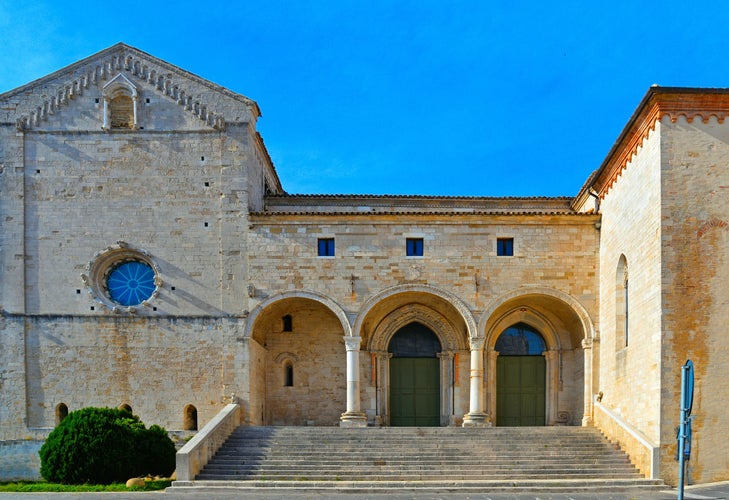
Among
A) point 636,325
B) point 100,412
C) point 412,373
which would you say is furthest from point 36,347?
point 636,325

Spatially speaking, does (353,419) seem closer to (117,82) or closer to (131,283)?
(131,283)

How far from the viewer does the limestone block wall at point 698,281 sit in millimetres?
17188

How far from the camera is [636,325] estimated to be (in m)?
19.2

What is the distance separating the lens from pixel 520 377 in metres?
25.1

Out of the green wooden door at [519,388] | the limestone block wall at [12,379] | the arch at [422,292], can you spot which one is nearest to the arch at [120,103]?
the limestone block wall at [12,379]

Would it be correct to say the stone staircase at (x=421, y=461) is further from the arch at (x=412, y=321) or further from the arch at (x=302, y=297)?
the arch at (x=412, y=321)

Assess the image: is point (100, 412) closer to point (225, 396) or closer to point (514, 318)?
point (225, 396)

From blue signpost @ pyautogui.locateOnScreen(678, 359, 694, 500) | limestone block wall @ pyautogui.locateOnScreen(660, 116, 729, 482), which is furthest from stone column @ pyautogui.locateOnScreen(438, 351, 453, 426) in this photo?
blue signpost @ pyautogui.locateOnScreen(678, 359, 694, 500)

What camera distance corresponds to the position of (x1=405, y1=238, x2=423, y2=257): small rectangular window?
76.8ft

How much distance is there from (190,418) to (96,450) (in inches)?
190

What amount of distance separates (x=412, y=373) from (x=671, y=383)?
992 cm

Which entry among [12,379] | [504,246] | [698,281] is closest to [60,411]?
[12,379]

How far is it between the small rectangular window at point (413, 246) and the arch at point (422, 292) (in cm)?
107

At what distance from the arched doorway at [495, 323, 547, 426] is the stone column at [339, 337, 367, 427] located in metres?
5.08
